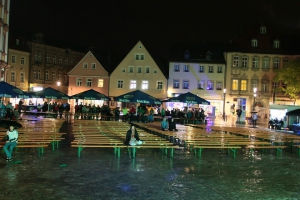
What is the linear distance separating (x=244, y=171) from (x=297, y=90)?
43379 mm

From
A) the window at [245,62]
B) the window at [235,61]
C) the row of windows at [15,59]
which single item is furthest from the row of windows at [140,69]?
the row of windows at [15,59]

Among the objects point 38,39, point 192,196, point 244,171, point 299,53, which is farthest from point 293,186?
point 38,39

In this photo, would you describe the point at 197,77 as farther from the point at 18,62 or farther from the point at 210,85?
the point at 18,62

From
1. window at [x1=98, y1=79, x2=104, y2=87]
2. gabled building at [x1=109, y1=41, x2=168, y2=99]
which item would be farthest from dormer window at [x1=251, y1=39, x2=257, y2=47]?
window at [x1=98, y1=79, x2=104, y2=87]

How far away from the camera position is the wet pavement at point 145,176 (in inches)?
348

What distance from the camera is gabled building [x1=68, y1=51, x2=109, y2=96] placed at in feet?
198

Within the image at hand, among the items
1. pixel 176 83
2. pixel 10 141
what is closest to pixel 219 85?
pixel 176 83

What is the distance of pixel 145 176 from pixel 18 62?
59055 mm

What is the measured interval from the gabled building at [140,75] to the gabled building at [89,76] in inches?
63.3

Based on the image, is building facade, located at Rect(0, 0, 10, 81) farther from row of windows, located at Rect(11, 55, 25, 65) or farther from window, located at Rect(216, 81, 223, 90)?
window, located at Rect(216, 81, 223, 90)

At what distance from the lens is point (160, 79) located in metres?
58.7

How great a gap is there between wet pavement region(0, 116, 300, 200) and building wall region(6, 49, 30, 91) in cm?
5215

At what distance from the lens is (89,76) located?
60562 millimetres

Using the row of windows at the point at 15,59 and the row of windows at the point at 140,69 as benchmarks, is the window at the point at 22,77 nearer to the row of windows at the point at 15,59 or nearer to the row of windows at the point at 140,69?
the row of windows at the point at 15,59
